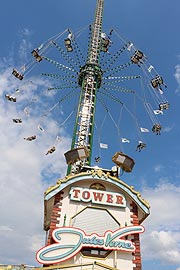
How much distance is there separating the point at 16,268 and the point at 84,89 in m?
23.8

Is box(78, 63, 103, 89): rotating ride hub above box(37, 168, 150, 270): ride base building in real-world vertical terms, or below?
above

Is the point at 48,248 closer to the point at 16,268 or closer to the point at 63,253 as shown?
the point at 63,253

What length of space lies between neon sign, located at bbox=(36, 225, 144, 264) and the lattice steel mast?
11.2 meters

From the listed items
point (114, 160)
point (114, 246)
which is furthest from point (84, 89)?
point (114, 246)

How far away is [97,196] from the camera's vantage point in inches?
Answer: 740

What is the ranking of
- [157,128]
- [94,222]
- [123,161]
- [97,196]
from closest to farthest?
1. [94,222]
2. [97,196]
3. [123,161]
4. [157,128]

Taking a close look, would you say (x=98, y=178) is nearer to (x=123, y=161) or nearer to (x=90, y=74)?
(x=123, y=161)

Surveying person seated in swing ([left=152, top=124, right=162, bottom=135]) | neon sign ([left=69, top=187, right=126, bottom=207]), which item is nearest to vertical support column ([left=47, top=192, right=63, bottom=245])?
neon sign ([left=69, top=187, right=126, bottom=207])

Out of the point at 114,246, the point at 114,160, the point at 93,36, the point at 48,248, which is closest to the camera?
the point at 48,248

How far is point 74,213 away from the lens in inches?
706

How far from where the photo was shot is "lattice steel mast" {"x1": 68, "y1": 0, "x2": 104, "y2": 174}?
31.7 metres

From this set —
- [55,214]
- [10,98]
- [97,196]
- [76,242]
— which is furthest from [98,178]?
[10,98]

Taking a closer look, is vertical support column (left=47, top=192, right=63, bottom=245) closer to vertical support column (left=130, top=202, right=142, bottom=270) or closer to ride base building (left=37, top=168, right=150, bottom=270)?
ride base building (left=37, top=168, right=150, bottom=270)

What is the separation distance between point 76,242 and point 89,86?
22140 mm
